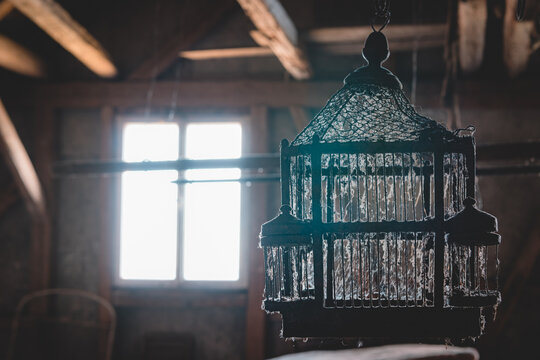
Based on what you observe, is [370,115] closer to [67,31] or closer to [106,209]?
[67,31]

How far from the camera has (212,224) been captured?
5832mm

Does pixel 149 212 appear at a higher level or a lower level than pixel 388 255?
higher

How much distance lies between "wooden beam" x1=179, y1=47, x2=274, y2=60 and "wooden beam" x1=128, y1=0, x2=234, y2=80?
0.28 ft

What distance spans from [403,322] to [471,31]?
3318mm

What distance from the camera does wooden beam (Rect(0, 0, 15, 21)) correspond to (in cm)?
515

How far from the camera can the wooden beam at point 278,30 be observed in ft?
12.4

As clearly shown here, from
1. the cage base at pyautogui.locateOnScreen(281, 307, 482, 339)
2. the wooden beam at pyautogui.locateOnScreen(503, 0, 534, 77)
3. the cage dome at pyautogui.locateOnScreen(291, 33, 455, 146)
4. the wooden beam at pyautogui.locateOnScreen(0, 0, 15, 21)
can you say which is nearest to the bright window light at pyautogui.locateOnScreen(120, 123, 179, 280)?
the wooden beam at pyautogui.locateOnScreen(0, 0, 15, 21)

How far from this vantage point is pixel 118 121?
6.02 meters

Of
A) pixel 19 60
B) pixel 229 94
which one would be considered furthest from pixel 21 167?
pixel 229 94

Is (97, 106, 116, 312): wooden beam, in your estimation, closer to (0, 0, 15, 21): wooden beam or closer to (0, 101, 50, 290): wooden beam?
(0, 101, 50, 290): wooden beam

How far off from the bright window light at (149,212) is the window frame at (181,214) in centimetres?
4

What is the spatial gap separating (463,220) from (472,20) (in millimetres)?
3027

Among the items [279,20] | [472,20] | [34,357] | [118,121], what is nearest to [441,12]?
[472,20]

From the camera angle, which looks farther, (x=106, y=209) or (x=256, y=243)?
(x=106, y=209)
